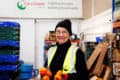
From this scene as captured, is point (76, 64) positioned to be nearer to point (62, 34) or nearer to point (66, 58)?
point (66, 58)

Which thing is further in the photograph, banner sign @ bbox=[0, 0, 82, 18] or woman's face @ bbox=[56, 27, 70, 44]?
banner sign @ bbox=[0, 0, 82, 18]

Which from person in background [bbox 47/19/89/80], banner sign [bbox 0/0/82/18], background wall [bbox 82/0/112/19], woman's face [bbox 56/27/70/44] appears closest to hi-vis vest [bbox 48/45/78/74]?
person in background [bbox 47/19/89/80]

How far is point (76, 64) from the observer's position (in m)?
2.42

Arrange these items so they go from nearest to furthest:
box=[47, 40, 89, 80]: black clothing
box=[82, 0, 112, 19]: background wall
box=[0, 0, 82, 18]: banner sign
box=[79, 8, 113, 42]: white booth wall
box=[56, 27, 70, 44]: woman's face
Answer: box=[47, 40, 89, 80]: black clothing, box=[56, 27, 70, 44]: woman's face, box=[79, 8, 113, 42]: white booth wall, box=[82, 0, 112, 19]: background wall, box=[0, 0, 82, 18]: banner sign

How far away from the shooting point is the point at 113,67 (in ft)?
11.0

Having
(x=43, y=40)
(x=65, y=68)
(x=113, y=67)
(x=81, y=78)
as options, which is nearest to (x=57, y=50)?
(x=65, y=68)

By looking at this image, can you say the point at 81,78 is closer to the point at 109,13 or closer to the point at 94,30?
the point at 109,13

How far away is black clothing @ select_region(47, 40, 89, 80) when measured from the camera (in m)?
2.36

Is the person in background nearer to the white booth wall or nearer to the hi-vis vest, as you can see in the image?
the hi-vis vest

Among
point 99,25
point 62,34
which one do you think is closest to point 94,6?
point 99,25

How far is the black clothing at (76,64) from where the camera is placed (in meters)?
2.36

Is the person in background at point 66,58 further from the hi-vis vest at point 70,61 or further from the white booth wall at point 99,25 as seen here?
the white booth wall at point 99,25

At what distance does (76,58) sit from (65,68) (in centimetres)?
14

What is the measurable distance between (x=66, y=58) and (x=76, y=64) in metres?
0.13
